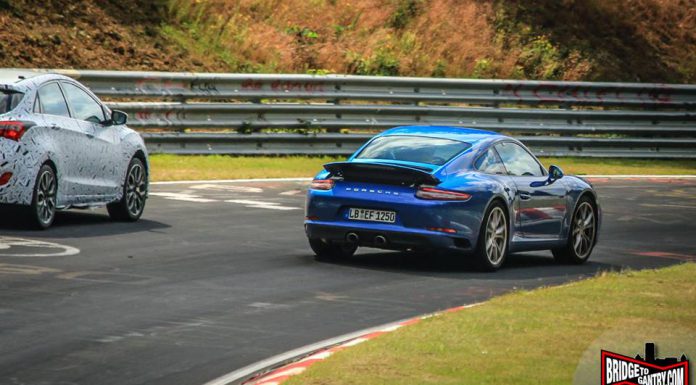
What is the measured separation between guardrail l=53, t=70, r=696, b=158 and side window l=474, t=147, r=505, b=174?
10444 mm

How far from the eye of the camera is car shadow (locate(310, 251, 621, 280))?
1479cm

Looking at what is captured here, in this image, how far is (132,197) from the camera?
58.5 ft

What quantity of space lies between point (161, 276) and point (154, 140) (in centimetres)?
1299

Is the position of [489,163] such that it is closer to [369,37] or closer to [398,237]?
[398,237]

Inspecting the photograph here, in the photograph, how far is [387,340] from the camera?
10234 mm

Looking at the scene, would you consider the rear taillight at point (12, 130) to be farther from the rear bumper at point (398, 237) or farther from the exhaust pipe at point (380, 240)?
the exhaust pipe at point (380, 240)

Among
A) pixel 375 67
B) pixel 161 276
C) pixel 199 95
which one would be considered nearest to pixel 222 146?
pixel 199 95

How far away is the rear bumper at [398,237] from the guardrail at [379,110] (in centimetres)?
1073

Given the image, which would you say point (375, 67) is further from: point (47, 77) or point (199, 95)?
point (47, 77)

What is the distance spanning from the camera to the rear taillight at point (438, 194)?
1456 cm

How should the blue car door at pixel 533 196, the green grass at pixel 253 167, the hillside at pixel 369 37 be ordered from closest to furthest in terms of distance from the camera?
1. the blue car door at pixel 533 196
2. the green grass at pixel 253 167
3. the hillside at pixel 369 37

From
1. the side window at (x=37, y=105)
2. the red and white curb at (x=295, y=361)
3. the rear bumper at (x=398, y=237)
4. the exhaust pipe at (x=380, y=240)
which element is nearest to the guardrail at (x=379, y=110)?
the side window at (x=37, y=105)

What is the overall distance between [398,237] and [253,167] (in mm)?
11900

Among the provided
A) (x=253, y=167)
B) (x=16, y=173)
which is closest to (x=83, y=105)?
(x=16, y=173)
